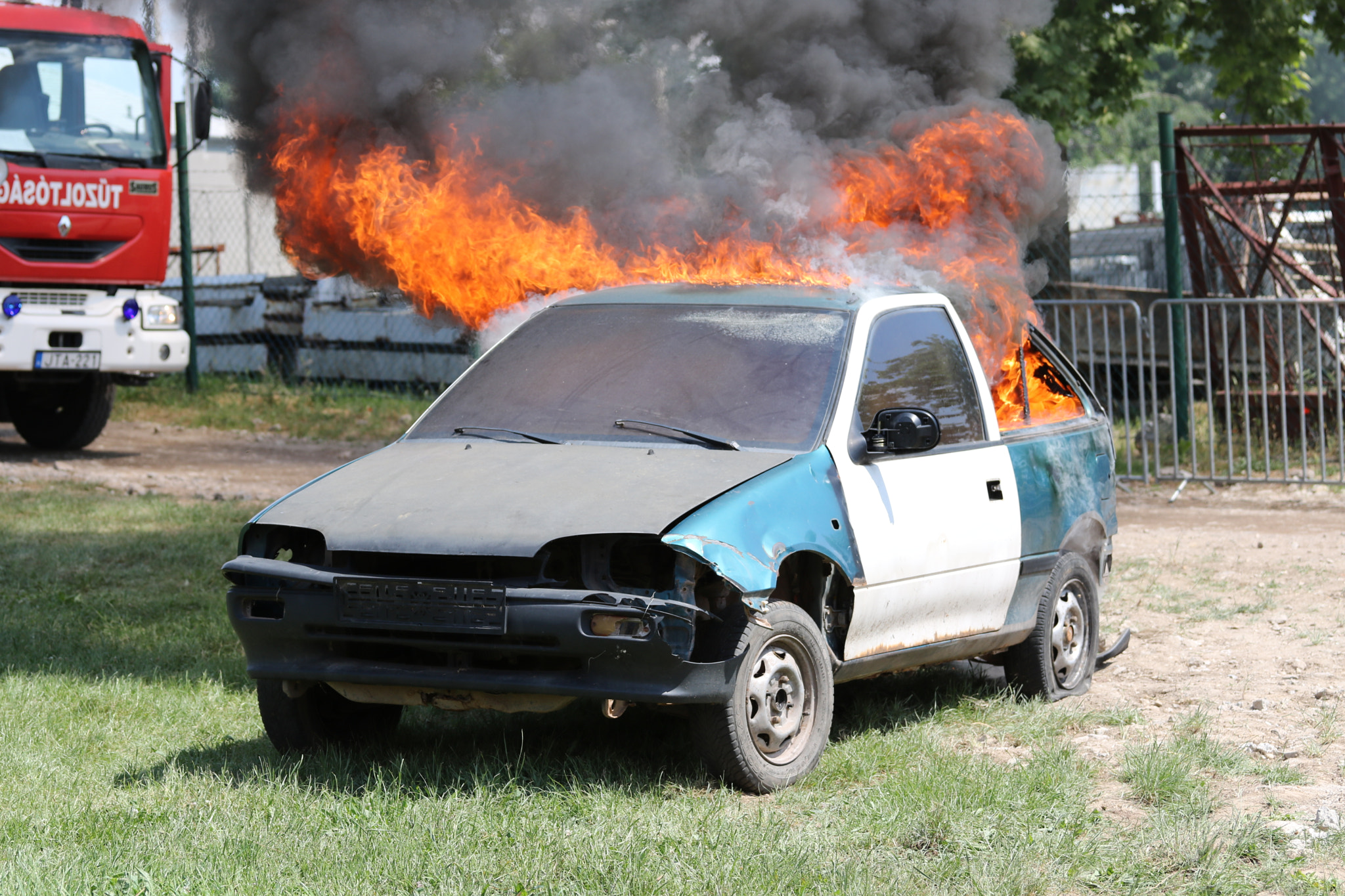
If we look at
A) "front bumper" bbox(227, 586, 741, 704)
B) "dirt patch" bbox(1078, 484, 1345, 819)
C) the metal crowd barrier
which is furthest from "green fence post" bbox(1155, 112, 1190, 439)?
"front bumper" bbox(227, 586, 741, 704)

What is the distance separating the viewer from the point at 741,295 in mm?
5945

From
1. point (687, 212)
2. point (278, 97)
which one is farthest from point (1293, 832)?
point (278, 97)

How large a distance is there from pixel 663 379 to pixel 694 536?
1170mm

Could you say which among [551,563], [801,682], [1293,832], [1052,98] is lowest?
[1293,832]

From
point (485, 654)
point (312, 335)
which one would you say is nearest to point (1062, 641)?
point (485, 654)

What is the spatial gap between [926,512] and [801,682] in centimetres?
89

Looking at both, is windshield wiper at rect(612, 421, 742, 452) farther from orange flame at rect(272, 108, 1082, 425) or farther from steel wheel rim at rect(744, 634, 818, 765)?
orange flame at rect(272, 108, 1082, 425)

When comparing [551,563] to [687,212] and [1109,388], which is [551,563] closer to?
[687,212]

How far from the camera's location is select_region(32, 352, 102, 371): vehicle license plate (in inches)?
505

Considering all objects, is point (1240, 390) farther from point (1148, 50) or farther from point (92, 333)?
point (92, 333)

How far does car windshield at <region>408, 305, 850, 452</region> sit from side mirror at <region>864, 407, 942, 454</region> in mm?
198

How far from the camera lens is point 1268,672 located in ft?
21.9

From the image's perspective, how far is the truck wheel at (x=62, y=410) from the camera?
565 inches

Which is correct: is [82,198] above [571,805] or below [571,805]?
above
